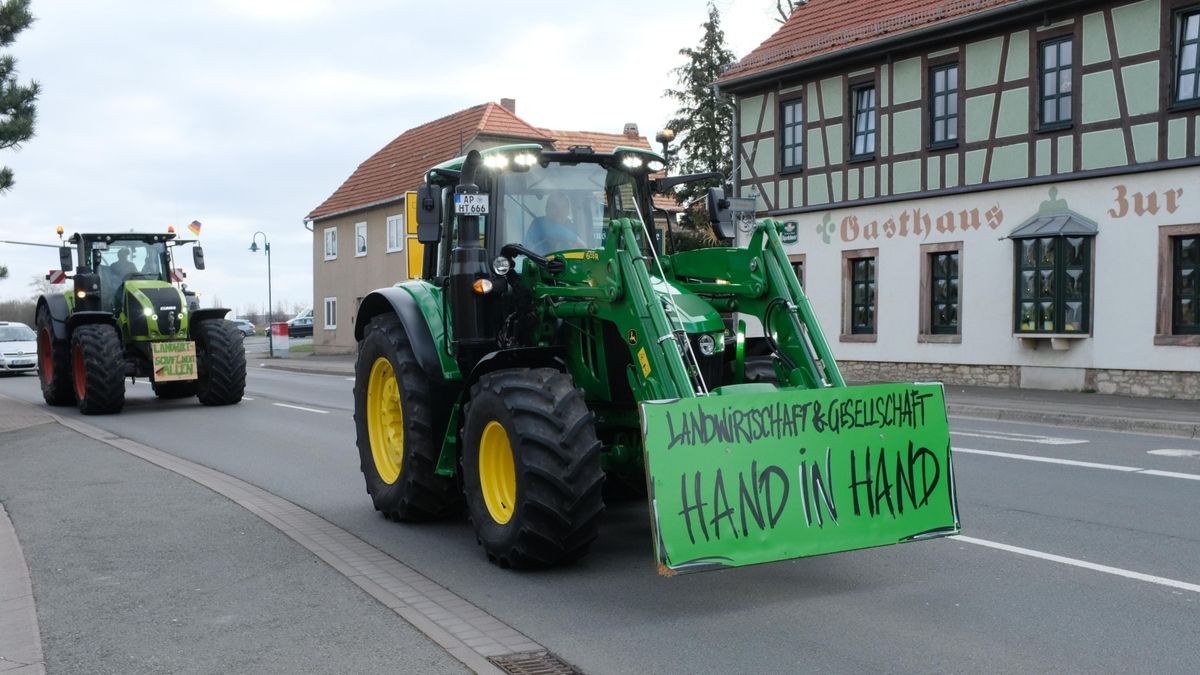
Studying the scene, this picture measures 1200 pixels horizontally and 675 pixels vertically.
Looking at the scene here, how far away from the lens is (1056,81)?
19875 mm

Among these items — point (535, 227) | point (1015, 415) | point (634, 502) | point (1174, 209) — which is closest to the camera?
point (535, 227)

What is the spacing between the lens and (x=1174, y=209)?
17938 millimetres

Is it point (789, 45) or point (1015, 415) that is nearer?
point (1015, 415)

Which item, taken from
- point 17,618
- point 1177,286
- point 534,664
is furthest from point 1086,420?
point 17,618

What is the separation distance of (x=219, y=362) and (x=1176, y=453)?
1331 centimetres

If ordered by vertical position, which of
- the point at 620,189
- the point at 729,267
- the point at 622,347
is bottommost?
the point at 622,347

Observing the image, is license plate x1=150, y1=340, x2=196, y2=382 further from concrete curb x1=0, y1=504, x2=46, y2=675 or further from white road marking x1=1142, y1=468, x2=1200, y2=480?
white road marking x1=1142, y1=468, x2=1200, y2=480

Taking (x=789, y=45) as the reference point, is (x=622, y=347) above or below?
below

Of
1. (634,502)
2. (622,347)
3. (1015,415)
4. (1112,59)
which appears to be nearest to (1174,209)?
(1112,59)

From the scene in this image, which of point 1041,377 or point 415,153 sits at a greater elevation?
point 415,153

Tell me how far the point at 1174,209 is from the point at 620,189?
13568 mm

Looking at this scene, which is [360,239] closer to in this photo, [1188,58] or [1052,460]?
[1188,58]

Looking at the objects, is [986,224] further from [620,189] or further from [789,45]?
[620,189]

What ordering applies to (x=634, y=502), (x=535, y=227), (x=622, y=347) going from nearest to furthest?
(x=622, y=347) → (x=535, y=227) → (x=634, y=502)
